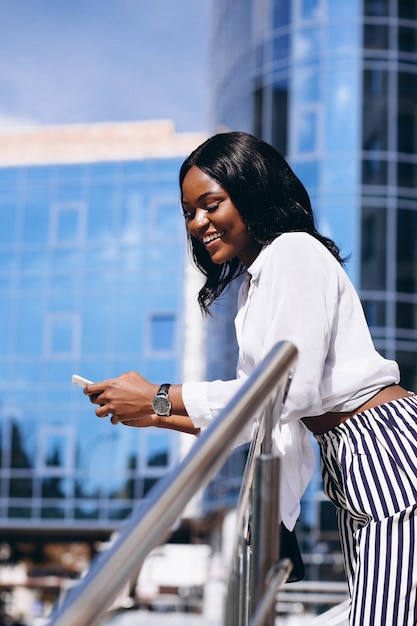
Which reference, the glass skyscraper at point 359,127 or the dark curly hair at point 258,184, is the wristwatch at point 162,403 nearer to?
the dark curly hair at point 258,184

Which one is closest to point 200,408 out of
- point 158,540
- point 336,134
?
point 158,540

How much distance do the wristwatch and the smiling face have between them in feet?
1.20

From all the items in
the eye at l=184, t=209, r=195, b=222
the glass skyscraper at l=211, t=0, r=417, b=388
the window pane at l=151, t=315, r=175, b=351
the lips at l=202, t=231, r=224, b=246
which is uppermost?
the glass skyscraper at l=211, t=0, r=417, b=388

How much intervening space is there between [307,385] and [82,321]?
2562 cm

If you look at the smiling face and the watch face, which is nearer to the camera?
the watch face

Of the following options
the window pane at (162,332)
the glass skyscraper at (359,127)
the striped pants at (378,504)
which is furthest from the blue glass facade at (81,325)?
the striped pants at (378,504)

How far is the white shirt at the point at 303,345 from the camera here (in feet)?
6.34

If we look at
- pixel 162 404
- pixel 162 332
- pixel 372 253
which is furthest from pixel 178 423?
pixel 162 332

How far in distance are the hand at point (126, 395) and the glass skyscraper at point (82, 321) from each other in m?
23.9

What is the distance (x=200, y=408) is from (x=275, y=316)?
0.26 meters

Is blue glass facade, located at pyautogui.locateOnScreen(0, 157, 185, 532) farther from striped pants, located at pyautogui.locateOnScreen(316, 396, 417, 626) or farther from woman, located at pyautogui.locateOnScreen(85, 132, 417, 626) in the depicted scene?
striped pants, located at pyautogui.locateOnScreen(316, 396, 417, 626)

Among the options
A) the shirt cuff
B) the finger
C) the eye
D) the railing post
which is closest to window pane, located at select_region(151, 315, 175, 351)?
the eye

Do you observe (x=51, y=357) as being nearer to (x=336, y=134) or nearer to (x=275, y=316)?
(x=336, y=134)

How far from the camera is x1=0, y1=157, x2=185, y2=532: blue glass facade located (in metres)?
26.3
